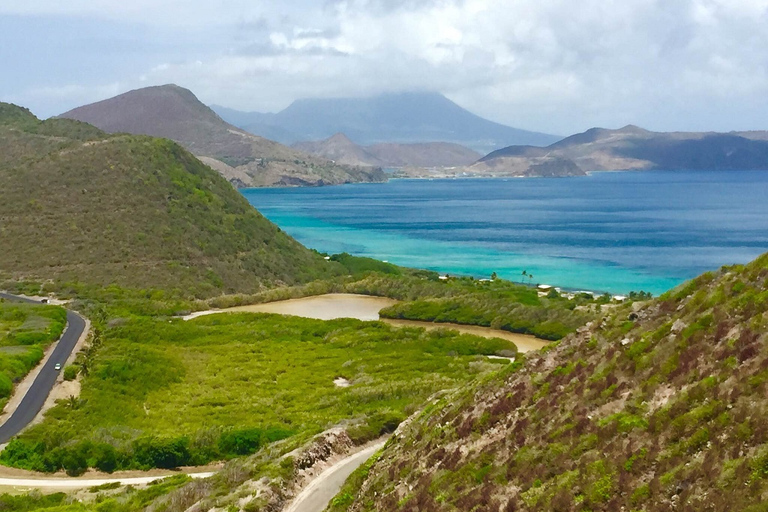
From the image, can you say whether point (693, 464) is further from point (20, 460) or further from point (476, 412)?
point (20, 460)

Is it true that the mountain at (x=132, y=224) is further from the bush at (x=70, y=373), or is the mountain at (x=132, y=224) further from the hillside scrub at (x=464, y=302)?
the bush at (x=70, y=373)

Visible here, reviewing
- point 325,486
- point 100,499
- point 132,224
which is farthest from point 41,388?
point 132,224

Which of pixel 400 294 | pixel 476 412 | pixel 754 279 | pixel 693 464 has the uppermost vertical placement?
pixel 754 279

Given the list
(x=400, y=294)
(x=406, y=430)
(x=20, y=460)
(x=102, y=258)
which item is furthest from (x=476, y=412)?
(x=102, y=258)

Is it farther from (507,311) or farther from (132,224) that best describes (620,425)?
(132,224)

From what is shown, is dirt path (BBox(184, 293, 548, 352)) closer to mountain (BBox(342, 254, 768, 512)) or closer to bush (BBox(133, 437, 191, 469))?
bush (BBox(133, 437, 191, 469))

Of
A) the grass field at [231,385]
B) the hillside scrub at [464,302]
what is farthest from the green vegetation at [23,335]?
the hillside scrub at [464,302]

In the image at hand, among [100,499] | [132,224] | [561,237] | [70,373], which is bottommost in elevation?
[561,237]
